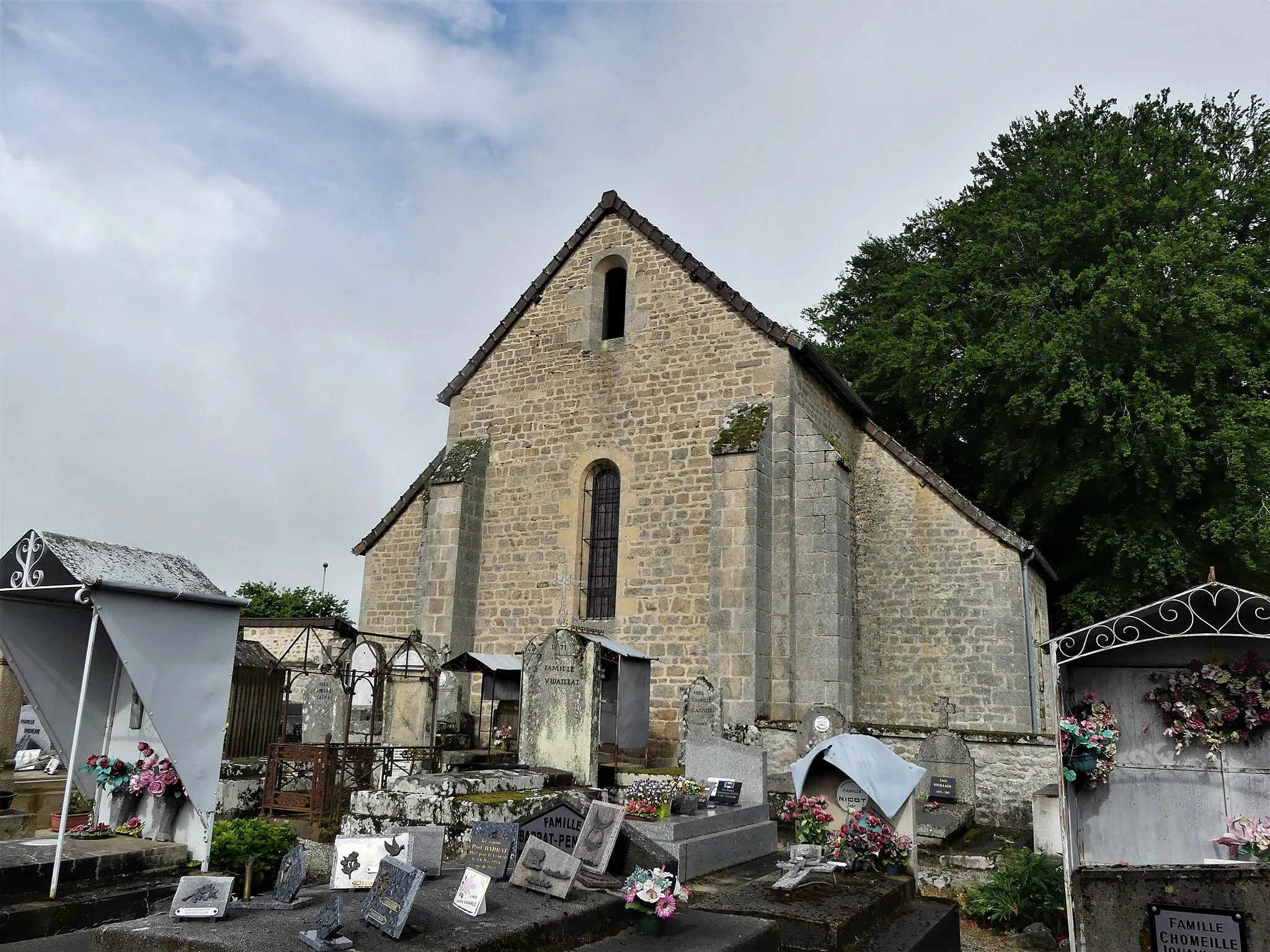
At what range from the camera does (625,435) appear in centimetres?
1706

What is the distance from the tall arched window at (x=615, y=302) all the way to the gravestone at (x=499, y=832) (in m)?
12.5

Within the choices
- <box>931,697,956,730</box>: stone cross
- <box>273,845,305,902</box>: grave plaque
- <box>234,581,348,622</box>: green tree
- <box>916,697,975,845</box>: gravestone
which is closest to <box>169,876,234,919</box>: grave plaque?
<box>273,845,305,902</box>: grave plaque

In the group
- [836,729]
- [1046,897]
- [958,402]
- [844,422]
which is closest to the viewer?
[1046,897]

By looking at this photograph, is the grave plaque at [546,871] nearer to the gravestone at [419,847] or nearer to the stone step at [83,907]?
the gravestone at [419,847]

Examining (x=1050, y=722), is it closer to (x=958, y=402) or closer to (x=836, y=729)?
(x=836, y=729)

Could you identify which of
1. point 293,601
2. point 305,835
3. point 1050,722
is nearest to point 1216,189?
point 1050,722

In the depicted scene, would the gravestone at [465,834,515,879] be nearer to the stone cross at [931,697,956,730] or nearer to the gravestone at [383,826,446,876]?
the gravestone at [383,826,446,876]

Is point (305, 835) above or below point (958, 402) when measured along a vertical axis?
below

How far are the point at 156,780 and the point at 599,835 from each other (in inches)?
135

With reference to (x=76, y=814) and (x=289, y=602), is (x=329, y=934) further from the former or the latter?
(x=289, y=602)

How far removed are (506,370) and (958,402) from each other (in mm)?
10472

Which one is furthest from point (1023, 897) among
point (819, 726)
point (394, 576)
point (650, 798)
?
point (394, 576)

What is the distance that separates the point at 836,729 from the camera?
12.7 metres

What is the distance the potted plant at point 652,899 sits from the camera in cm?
558
